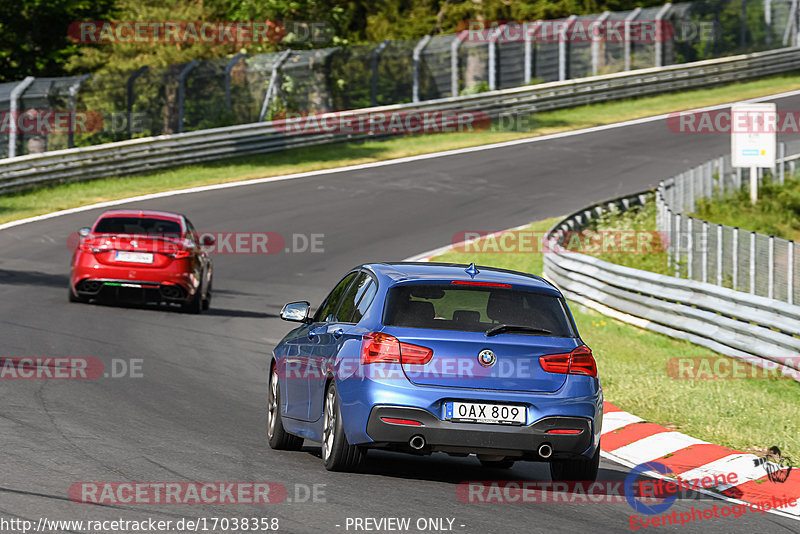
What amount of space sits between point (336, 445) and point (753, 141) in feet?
71.1

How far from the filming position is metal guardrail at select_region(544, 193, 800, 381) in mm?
13750

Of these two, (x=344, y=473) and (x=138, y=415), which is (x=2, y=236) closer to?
(x=138, y=415)

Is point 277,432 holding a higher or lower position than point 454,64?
higher

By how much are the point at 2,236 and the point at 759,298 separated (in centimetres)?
1706

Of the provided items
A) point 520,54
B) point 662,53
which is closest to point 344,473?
point 520,54

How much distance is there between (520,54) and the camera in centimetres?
4334

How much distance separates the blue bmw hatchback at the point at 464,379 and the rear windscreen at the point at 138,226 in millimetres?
10682

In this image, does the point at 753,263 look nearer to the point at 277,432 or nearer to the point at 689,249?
the point at 689,249

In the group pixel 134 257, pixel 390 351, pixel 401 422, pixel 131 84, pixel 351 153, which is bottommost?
pixel 351 153

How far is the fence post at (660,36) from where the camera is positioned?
44750mm

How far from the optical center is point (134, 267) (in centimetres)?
1808

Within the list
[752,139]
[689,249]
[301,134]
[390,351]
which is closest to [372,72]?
[301,134]

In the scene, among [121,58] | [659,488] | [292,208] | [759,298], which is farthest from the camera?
[121,58]

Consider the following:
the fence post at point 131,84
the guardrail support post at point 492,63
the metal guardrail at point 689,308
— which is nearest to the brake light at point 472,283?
the metal guardrail at point 689,308
